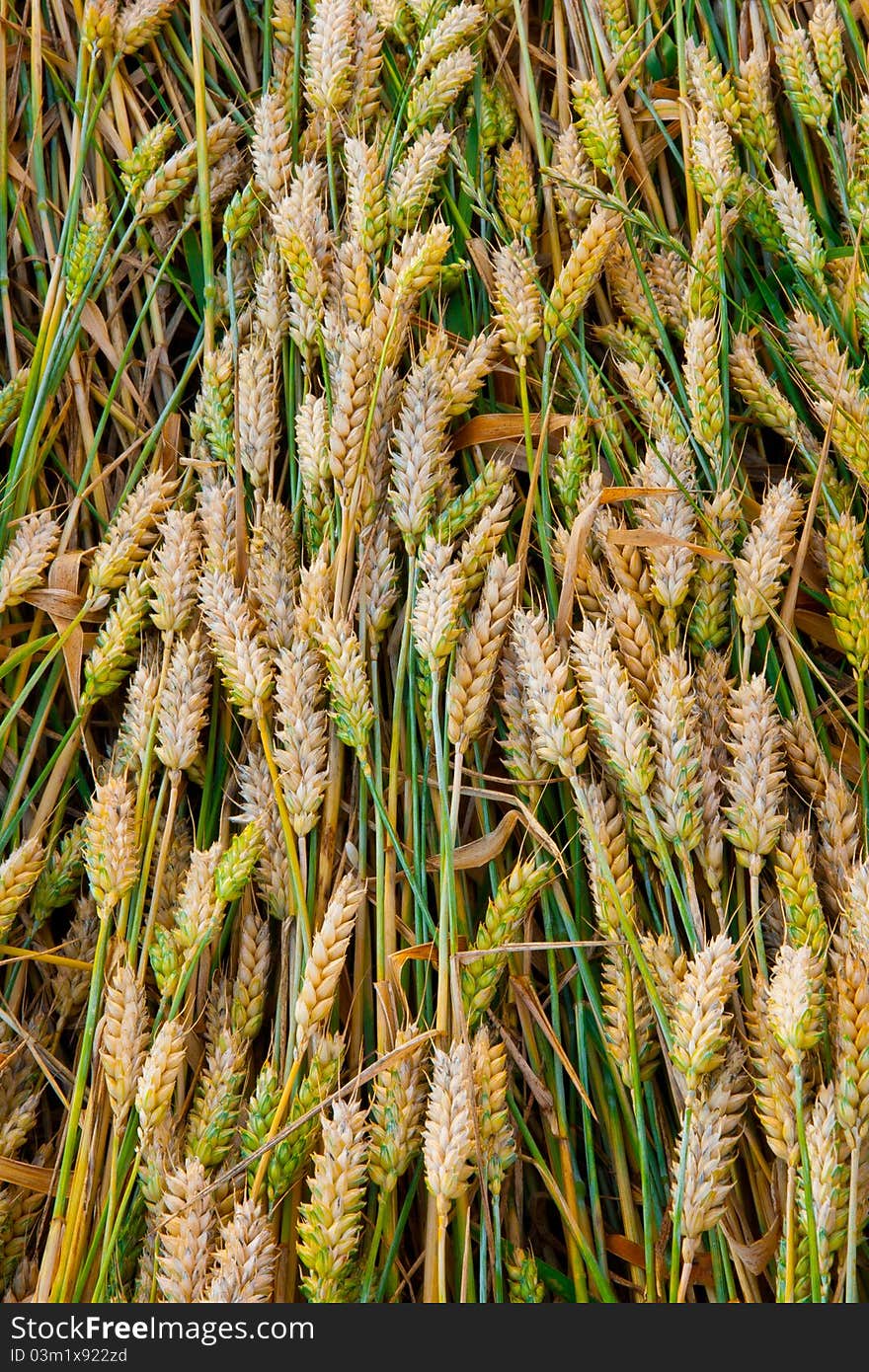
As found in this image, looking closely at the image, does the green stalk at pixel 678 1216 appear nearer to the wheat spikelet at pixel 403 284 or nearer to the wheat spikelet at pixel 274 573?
the wheat spikelet at pixel 274 573

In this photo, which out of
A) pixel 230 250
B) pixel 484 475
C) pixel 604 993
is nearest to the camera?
pixel 604 993

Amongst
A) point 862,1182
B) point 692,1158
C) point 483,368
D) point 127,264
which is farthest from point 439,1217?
point 127,264

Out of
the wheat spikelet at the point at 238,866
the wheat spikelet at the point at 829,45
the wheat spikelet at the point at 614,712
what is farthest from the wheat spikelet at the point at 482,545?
the wheat spikelet at the point at 829,45

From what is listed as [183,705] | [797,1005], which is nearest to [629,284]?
[183,705]

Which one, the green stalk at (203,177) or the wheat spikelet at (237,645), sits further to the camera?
the green stalk at (203,177)

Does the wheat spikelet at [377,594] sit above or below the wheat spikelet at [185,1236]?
above

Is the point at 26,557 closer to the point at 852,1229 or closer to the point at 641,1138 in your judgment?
the point at 641,1138

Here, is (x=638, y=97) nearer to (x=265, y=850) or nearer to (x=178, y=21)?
(x=178, y=21)
